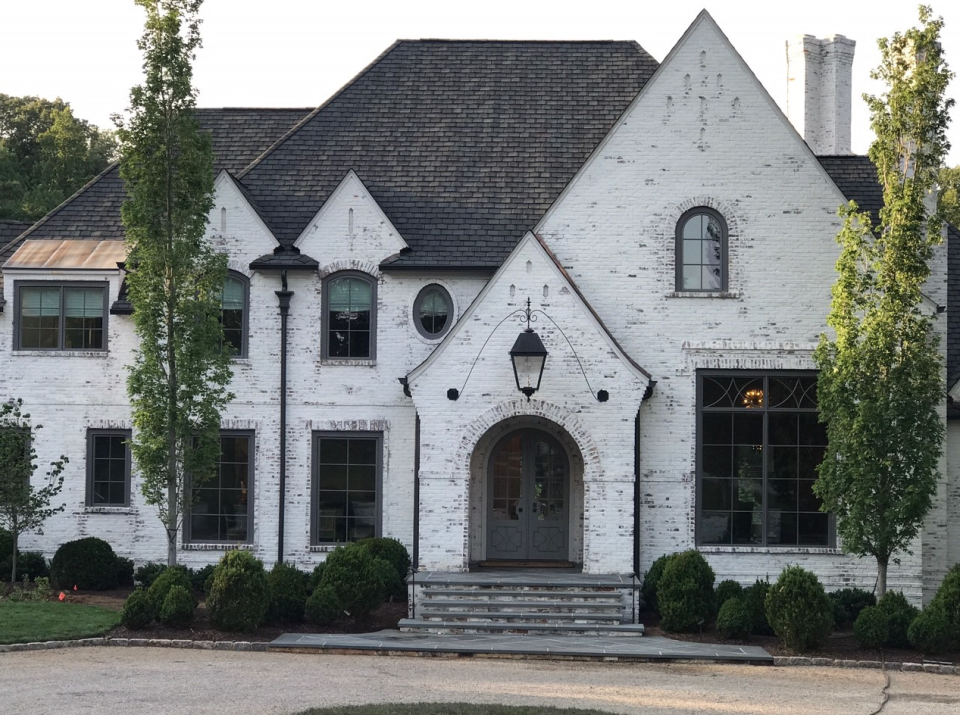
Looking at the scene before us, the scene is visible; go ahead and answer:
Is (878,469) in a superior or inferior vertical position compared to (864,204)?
inferior

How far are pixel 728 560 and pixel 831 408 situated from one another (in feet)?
12.1

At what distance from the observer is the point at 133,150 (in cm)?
1864

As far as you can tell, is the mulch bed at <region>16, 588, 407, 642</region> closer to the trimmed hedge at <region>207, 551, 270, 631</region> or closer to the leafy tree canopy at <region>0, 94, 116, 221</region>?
the trimmed hedge at <region>207, 551, 270, 631</region>

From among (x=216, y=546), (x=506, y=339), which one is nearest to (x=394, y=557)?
(x=216, y=546)

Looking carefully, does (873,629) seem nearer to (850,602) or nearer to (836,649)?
(836,649)

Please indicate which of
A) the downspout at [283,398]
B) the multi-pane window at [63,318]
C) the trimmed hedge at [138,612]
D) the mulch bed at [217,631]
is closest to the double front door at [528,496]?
the mulch bed at [217,631]

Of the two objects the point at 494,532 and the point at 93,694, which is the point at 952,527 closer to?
the point at 494,532

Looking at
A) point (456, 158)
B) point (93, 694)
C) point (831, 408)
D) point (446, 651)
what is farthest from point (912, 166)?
point (93, 694)

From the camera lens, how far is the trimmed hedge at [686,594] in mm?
18578

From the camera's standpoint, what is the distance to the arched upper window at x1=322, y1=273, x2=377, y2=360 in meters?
22.4

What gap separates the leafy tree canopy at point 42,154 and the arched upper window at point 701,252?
3196cm

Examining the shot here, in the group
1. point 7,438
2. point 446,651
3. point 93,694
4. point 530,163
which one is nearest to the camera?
point 93,694

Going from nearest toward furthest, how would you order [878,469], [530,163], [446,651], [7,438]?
[446,651]
[878,469]
[7,438]
[530,163]

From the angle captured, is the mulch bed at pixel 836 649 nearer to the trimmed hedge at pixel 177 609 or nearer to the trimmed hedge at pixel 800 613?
the trimmed hedge at pixel 800 613
